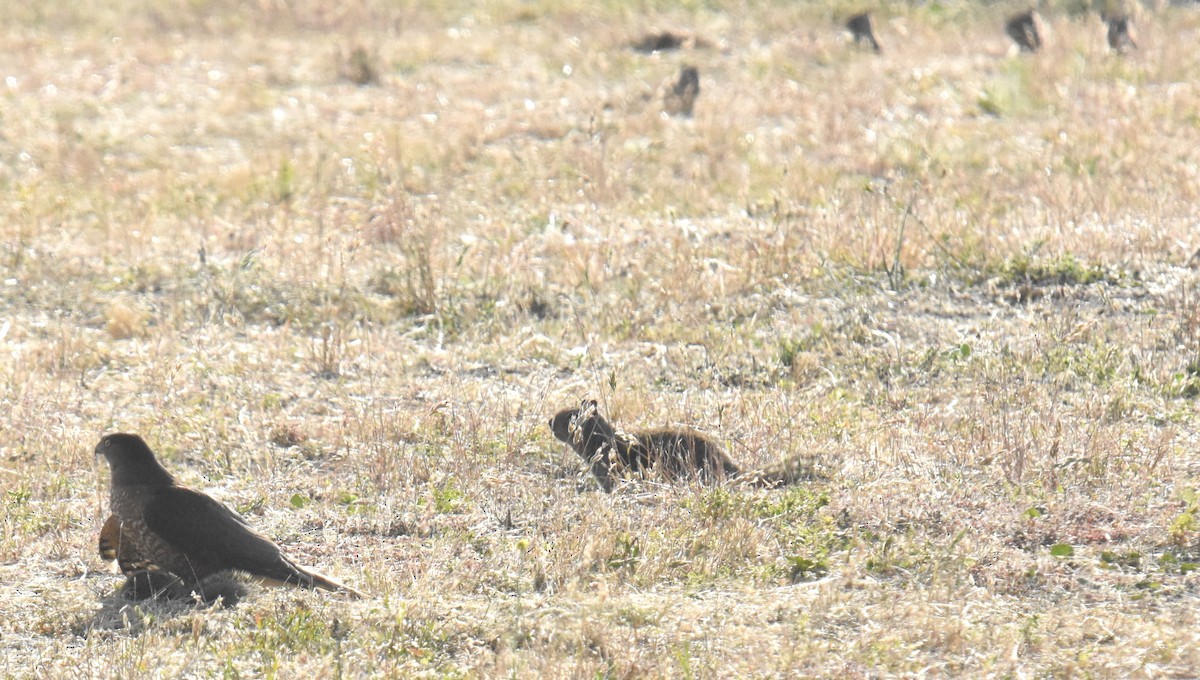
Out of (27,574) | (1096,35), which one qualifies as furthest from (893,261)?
(1096,35)

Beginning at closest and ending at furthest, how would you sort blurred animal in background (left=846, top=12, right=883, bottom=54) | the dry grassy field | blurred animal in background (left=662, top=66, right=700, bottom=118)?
the dry grassy field < blurred animal in background (left=662, top=66, right=700, bottom=118) < blurred animal in background (left=846, top=12, right=883, bottom=54)

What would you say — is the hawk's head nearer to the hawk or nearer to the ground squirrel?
the hawk

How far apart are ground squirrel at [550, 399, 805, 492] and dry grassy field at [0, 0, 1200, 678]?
0.11m

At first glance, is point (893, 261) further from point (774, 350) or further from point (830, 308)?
point (774, 350)

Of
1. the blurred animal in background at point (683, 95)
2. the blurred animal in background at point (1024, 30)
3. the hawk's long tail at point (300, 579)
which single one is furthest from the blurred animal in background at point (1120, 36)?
the hawk's long tail at point (300, 579)

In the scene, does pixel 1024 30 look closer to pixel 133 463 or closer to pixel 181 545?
pixel 133 463

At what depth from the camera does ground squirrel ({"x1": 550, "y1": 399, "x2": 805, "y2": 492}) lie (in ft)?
19.7

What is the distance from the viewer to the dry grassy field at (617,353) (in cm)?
486

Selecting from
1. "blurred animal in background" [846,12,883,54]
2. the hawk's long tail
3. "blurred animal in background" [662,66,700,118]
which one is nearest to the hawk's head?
the hawk's long tail

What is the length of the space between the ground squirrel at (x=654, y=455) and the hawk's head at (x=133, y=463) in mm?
1718

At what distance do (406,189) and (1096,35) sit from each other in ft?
30.6

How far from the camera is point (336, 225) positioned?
1055 centimetres

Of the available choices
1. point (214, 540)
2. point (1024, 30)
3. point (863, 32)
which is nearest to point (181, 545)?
point (214, 540)

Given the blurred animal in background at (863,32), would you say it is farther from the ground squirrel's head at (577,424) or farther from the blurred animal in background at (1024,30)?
the ground squirrel's head at (577,424)
